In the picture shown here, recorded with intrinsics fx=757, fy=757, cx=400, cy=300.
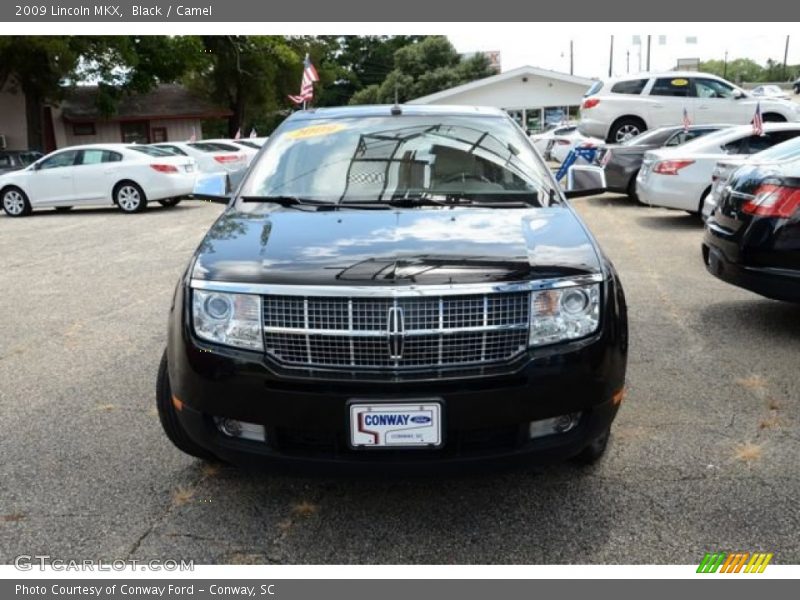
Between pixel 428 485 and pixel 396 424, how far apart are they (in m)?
0.79

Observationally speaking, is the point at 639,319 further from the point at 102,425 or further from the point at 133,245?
the point at 133,245

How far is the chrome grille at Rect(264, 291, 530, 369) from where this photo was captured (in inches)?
103

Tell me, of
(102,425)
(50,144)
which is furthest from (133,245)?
(50,144)

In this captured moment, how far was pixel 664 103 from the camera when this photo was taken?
17.9 meters

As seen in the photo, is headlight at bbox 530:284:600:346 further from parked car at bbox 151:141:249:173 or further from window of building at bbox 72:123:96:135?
window of building at bbox 72:123:96:135

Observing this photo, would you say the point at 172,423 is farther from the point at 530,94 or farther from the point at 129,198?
the point at 530,94

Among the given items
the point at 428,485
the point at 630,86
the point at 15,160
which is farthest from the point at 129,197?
the point at 428,485

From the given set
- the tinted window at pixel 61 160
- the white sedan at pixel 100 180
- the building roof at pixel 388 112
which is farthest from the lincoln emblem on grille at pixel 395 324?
the tinted window at pixel 61 160

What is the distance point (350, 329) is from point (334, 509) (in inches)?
34.8

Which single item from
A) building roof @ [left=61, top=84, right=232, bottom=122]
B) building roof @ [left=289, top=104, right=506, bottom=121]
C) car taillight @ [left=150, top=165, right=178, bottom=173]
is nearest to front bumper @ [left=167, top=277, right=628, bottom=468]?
building roof @ [left=289, top=104, right=506, bottom=121]

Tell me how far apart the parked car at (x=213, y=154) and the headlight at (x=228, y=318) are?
16393 millimetres

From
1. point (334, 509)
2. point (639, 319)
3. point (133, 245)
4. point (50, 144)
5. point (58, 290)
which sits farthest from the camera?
point (50, 144)

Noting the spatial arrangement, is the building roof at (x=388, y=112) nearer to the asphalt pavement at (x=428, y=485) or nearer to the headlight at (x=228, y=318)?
the asphalt pavement at (x=428, y=485)

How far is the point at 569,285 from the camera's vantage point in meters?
2.71
